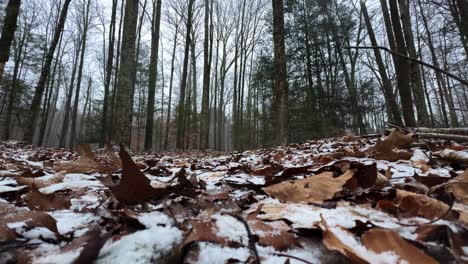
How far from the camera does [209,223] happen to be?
2.27ft

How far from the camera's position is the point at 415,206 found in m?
0.84

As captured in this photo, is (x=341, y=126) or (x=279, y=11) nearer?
(x=279, y=11)

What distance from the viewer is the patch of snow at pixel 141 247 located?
527mm

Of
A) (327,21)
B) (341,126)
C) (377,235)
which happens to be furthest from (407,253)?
(327,21)

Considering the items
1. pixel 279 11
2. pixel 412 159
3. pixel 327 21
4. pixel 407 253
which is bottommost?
pixel 407 253

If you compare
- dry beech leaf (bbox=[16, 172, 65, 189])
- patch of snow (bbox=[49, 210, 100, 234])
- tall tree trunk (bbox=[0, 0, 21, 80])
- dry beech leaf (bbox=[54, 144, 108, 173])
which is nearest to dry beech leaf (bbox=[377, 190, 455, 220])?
patch of snow (bbox=[49, 210, 100, 234])

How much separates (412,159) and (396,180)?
2.23 feet

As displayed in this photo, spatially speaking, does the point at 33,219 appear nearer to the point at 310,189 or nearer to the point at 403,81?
the point at 310,189

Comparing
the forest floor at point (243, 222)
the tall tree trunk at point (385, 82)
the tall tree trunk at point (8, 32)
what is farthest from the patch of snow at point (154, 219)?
the tall tree trunk at point (385, 82)

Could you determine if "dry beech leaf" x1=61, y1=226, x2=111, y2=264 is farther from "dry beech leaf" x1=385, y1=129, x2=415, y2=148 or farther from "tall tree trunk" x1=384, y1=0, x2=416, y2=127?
"tall tree trunk" x1=384, y1=0, x2=416, y2=127

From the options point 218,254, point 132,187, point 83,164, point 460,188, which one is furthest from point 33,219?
point 460,188

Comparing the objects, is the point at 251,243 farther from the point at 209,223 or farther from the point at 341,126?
the point at 341,126

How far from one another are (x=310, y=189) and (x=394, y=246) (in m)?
0.54

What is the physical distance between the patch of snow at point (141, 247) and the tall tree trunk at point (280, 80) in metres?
5.69
